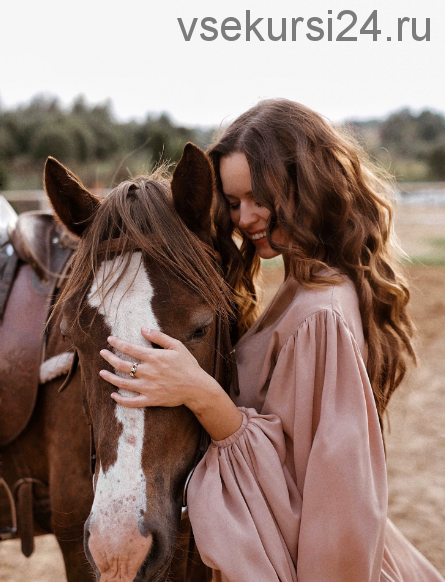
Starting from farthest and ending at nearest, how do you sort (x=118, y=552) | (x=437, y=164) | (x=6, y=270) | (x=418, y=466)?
(x=437, y=164) → (x=418, y=466) → (x=6, y=270) → (x=118, y=552)

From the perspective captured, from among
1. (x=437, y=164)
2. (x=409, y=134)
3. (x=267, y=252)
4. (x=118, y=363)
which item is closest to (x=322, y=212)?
(x=267, y=252)

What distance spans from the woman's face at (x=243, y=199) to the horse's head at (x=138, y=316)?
19 cm

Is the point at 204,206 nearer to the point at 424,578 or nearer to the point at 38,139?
the point at 424,578

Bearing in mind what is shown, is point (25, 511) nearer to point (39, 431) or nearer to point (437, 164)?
point (39, 431)

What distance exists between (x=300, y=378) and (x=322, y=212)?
0.59 meters

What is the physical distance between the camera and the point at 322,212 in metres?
1.70

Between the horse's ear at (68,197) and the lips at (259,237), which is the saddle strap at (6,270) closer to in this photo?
the horse's ear at (68,197)

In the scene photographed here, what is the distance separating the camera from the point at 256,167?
1.65 metres

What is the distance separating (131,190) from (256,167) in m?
0.41

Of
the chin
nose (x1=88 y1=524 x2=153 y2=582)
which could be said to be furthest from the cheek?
nose (x1=88 y1=524 x2=153 y2=582)

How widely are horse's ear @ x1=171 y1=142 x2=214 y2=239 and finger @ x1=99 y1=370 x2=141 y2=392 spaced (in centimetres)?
54

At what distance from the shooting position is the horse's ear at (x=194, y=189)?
4.86 feet

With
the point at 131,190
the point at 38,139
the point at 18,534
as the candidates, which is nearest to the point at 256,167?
the point at 131,190

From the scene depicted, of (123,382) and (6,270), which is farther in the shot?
(6,270)
